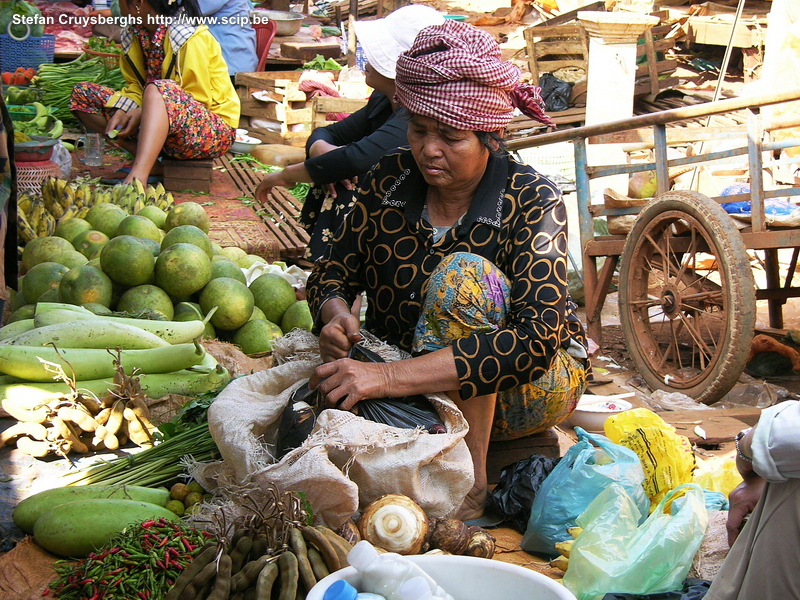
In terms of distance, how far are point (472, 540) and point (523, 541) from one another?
0.27 m

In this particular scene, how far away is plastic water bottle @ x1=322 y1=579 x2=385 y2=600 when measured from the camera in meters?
1.40

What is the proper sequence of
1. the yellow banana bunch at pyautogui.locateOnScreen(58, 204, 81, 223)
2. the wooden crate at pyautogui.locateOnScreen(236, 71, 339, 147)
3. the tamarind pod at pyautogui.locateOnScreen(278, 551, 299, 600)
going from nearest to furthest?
the tamarind pod at pyautogui.locateOnScreen(278, 551, 299, 600) → the yellow banana bunch at pyautogui.locateOnScreen(58, 204, 81, 223) → the wooden crate at pyautogui.locateOnScreen(236, 71, 339, 147)

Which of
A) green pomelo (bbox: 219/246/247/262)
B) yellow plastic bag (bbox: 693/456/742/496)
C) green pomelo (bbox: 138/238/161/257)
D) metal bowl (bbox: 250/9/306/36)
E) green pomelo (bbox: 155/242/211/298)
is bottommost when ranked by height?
yellow plastic bag (bbox: 693/456/742/496)

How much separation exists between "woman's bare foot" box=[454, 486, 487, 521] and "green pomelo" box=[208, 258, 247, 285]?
6.13 ft

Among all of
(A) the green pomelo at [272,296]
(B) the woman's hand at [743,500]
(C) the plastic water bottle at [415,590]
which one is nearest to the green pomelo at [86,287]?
(A) the green pomelo at [272,296]

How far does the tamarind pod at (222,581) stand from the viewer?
1.64 meters

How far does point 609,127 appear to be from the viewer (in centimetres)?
465

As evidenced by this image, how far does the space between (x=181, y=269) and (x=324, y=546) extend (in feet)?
6.64

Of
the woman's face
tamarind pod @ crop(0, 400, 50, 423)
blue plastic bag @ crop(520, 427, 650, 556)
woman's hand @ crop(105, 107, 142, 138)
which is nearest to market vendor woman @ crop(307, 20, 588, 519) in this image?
the woman's face

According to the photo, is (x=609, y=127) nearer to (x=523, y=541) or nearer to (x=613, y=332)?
(x=613, y=332)

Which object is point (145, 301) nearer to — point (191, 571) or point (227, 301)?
point (227, 301)

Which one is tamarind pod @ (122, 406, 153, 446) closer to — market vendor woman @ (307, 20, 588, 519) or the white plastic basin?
market vendor woman @ (307, 20, 588, 519)

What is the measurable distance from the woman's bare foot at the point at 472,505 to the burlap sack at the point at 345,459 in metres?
0.20

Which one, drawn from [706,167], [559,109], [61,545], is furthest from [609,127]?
[559,109]
